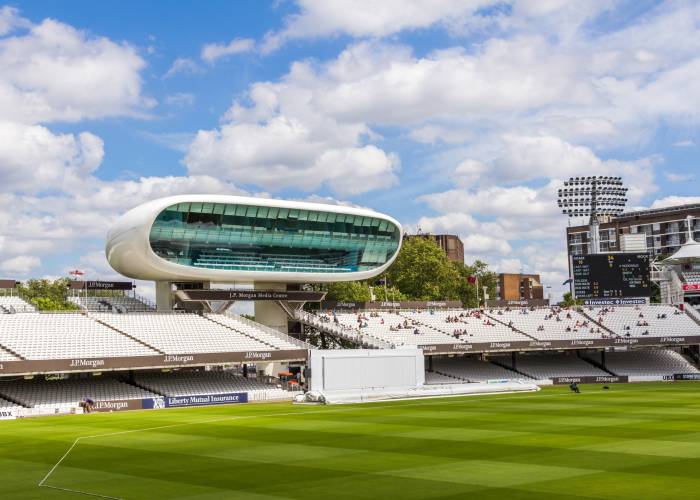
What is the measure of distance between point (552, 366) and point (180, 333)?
1386 inches

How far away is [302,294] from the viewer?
7744 centimetres

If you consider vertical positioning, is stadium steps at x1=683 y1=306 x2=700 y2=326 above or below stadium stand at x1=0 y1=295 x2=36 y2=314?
below

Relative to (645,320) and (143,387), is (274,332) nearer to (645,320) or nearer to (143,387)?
(143,387)

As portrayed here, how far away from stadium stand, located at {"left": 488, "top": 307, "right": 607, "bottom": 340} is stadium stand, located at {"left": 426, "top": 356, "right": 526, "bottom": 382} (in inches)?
199

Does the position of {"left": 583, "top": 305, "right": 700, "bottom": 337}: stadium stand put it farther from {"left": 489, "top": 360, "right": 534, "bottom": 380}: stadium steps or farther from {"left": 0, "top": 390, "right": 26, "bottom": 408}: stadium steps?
{"left": 0, "top": 390, "right": 26, "bottom": 408}: stadium steps

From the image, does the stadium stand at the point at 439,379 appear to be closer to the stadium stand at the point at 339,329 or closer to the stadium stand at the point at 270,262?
the stadium stand at the point at 339,329

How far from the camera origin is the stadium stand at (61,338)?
55.8 metres

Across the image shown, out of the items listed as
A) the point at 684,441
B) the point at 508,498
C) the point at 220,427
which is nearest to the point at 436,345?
the point at 220,427

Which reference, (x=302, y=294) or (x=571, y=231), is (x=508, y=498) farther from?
(x=571, y=231)

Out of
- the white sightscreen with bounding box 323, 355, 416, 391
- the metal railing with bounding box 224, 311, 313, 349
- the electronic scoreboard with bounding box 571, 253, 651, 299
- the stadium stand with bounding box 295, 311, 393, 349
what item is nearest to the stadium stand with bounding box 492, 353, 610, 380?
the electronic scoreboard with bounding box 571, 253, 651, 299

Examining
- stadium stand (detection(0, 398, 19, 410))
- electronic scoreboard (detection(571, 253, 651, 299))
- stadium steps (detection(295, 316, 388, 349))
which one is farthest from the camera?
electronic scoreboard (detection(571, 253, 651, 299))

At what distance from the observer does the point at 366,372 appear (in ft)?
196

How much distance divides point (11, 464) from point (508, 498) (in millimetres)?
16773

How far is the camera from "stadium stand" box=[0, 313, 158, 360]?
183ft
